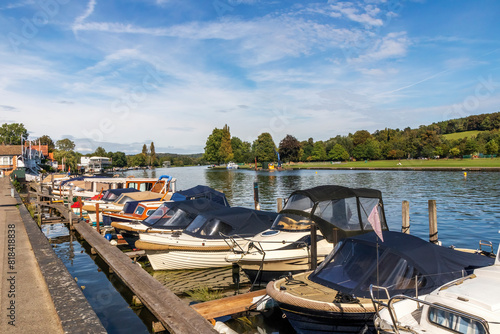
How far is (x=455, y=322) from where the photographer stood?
6211mm

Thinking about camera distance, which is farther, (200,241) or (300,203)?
(200,241)

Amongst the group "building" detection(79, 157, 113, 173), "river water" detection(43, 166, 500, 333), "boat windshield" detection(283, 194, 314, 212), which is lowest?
"river water" detection(43, 166, 500, 333)

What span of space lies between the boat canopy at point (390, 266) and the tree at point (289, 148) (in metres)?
147

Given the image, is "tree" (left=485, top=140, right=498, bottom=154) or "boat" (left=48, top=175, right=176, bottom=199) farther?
"tree" (left=485, top=140, right=498, bottom=154)

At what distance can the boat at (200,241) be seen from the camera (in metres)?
15.1

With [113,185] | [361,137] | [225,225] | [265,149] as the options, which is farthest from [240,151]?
[225,225]

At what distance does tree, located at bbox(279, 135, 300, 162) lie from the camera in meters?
156

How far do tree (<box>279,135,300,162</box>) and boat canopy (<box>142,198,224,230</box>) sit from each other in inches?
5445

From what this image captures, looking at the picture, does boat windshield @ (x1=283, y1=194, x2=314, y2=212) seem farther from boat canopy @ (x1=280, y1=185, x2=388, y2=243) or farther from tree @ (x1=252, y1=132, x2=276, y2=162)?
tree @ (x1=252, y1=132, x2=276, y2=162)

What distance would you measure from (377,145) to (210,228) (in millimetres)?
147603

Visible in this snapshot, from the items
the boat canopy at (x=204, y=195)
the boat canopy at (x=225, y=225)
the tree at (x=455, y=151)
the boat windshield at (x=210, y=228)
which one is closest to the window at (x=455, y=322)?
the boat canopy at (x=225, y=225)

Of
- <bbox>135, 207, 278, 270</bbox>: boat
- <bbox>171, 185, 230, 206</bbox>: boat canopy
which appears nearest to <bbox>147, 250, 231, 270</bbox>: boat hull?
<bbox>135, 207, 278, 270</bbox>: boat

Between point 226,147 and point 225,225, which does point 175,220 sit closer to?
point 225,225

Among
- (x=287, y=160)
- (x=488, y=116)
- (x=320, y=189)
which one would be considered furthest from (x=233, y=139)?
(x=320, y=189)
